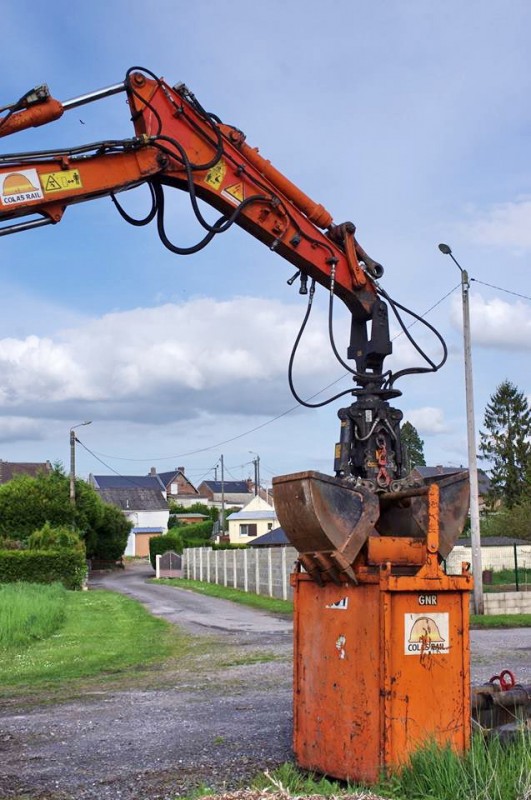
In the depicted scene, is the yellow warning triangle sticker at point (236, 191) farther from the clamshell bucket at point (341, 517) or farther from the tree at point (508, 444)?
the tree at point (508, 444)

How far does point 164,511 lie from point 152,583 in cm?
4904

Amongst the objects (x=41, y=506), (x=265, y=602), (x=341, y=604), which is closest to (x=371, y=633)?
(x=341, y=604)

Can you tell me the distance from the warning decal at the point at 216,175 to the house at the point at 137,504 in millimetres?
80645

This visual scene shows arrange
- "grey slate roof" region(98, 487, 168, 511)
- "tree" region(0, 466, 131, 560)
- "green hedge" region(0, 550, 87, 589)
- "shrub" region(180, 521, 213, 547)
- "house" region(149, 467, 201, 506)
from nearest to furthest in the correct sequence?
1. "green hedge" region(0, 550, 87, 589)
2. "tree" region(0, 466, 131, 560)
3. "shrub" region(180, 521, 213, 547)
4. "grey slate roof" region(98, 487, 168, 511)
5. "house" region(149, 467, 201, 506)

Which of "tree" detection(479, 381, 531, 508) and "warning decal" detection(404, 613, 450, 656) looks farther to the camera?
"tree" detection(479, 381, 531, 508)

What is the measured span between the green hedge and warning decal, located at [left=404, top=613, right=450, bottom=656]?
3236cm

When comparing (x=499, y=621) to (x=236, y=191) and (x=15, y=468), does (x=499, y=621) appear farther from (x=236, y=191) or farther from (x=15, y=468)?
(x=15, y=468)

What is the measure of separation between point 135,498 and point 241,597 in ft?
215

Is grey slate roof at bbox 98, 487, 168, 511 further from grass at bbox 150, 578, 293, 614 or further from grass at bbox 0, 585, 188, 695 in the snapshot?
grass at bbox 0, 585, 188, 695

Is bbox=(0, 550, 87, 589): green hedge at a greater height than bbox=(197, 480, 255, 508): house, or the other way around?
bbox=(197, 480, 255, 508): house

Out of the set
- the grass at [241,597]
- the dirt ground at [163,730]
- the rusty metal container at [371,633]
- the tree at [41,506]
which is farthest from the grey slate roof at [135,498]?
the rusty metal container at [371,633]

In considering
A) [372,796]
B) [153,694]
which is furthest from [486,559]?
[372,796]

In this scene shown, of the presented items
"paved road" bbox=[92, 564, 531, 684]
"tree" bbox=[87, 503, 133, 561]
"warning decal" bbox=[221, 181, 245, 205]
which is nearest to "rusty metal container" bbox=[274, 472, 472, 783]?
"warning decal" bbox=[221, 181, 245, 205]

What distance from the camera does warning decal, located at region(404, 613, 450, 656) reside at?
628 cm
